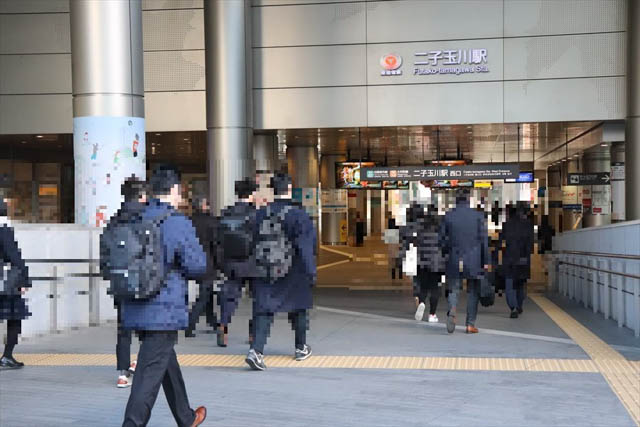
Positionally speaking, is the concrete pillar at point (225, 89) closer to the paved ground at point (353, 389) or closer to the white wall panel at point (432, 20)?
the white wall panel at point (432, 20)

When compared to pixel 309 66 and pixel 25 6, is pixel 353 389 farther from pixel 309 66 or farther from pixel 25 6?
pixel 25 6

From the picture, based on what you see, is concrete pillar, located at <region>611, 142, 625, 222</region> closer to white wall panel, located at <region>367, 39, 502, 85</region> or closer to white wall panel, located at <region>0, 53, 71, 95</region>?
white wall panel, located at <region>367, 39, 502, 85</region>

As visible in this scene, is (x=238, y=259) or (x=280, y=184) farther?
(x=238, y=259)

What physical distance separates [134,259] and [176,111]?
13207mm

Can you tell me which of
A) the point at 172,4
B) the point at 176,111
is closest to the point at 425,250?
the point at 176,111

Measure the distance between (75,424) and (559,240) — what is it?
1204 centimetres

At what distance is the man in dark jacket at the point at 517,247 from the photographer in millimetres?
12156

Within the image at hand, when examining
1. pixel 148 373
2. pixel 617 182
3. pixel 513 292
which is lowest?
pixel 513 292

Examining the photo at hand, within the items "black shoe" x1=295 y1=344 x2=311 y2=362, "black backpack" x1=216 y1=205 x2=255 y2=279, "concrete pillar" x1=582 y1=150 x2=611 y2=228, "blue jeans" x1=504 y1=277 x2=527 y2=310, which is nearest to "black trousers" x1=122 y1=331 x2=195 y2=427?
"black backpack" x1=216 y1=205 x2=255 y2=279

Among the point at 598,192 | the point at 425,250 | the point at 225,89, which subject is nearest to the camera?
the point at 425,250

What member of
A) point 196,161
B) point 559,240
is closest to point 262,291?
point 559,240

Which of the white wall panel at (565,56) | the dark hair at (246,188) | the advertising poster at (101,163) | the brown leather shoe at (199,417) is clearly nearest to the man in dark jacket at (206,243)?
the dark hair at (246,188)

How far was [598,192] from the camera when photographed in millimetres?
19672

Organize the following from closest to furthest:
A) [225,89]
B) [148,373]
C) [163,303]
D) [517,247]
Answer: [163,303], [148,373], [517,247], [225,89]
